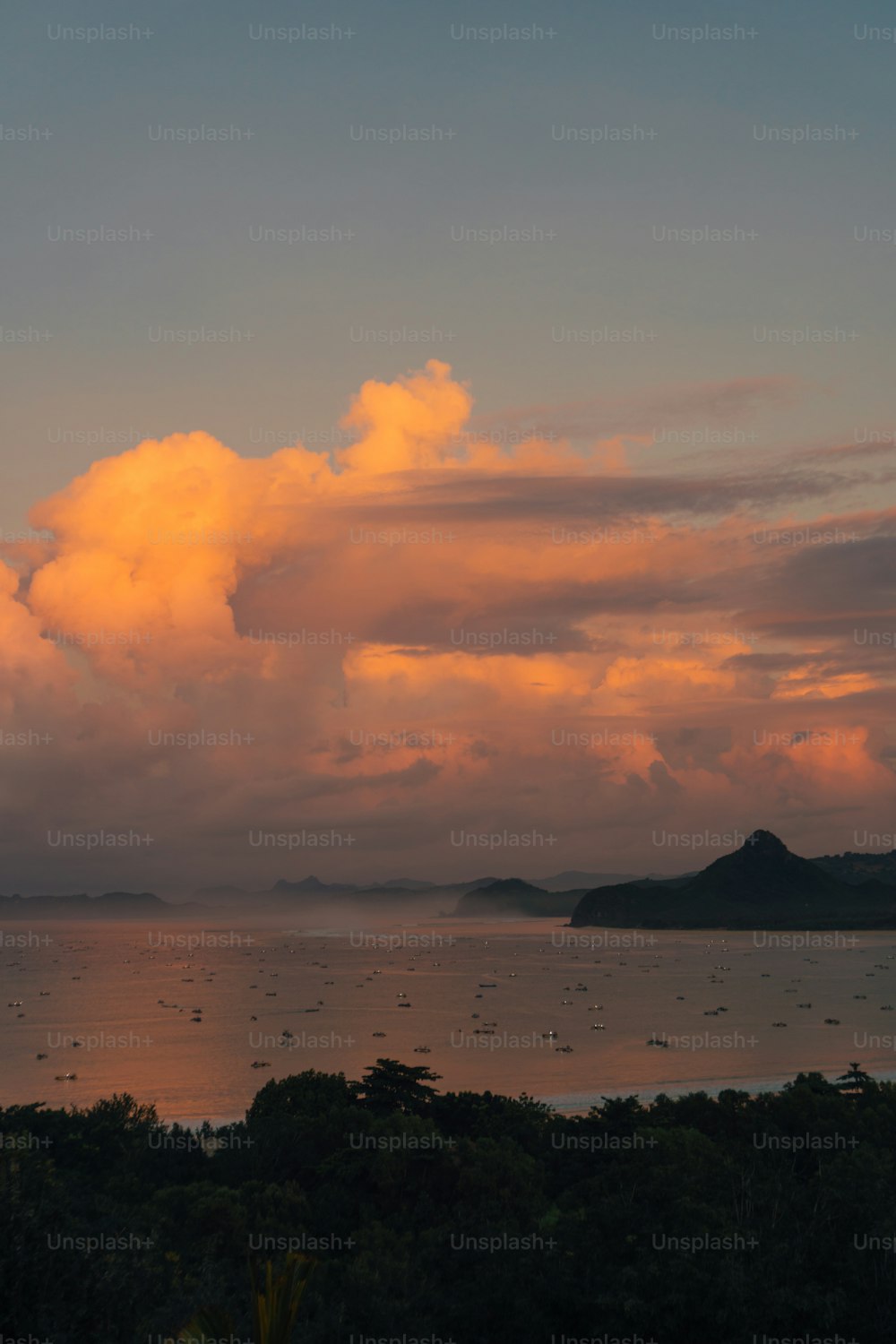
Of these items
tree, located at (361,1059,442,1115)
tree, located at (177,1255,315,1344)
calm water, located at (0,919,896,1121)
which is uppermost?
tree, located at (177,1255,315,1344)

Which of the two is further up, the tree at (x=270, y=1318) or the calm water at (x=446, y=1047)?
the tree at (x=270, y=1318)

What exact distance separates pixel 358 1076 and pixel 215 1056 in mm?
25354

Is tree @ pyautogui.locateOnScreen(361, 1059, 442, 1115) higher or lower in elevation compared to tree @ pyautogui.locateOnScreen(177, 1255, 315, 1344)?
A: lower

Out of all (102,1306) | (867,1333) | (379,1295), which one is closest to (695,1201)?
(867,1333)

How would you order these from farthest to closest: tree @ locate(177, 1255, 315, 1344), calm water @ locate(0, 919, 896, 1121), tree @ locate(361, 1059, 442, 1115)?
calm water @ locate(0, 919, 896, 1121)
tree @ locate(361, 1059, 442, 1115)
tree @ locate(177, 1255, 315, 1344)

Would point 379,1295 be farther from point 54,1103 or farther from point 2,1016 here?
point 2,1016

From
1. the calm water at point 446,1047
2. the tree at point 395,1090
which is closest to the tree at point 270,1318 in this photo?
→ the tree at point 395,1090

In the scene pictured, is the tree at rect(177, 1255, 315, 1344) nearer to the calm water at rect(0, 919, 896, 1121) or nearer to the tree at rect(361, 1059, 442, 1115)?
the tree at rect(361, 1059, 442, 1115)

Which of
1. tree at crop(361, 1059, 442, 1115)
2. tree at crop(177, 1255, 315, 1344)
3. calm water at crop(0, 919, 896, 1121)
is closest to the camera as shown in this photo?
tree at crop(177, 1255, 315, 1344)

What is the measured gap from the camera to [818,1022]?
172 metres

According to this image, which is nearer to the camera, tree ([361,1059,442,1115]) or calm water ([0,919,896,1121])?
tree ([361,1059,442,1115])

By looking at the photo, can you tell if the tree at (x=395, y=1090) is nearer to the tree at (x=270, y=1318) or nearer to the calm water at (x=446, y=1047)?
the calm water at (x=446, y=1047)

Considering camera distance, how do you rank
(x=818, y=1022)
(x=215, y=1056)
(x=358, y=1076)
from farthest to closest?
(x=818, y=1022), (x=215, y=1056), (x=358, y=1076)

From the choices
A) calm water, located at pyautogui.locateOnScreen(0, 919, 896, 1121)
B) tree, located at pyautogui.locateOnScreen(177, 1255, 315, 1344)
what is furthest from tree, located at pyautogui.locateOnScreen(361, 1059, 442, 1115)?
tree, located at pyautogui.locateOnScreen(177, 1255, 315, 1344)
